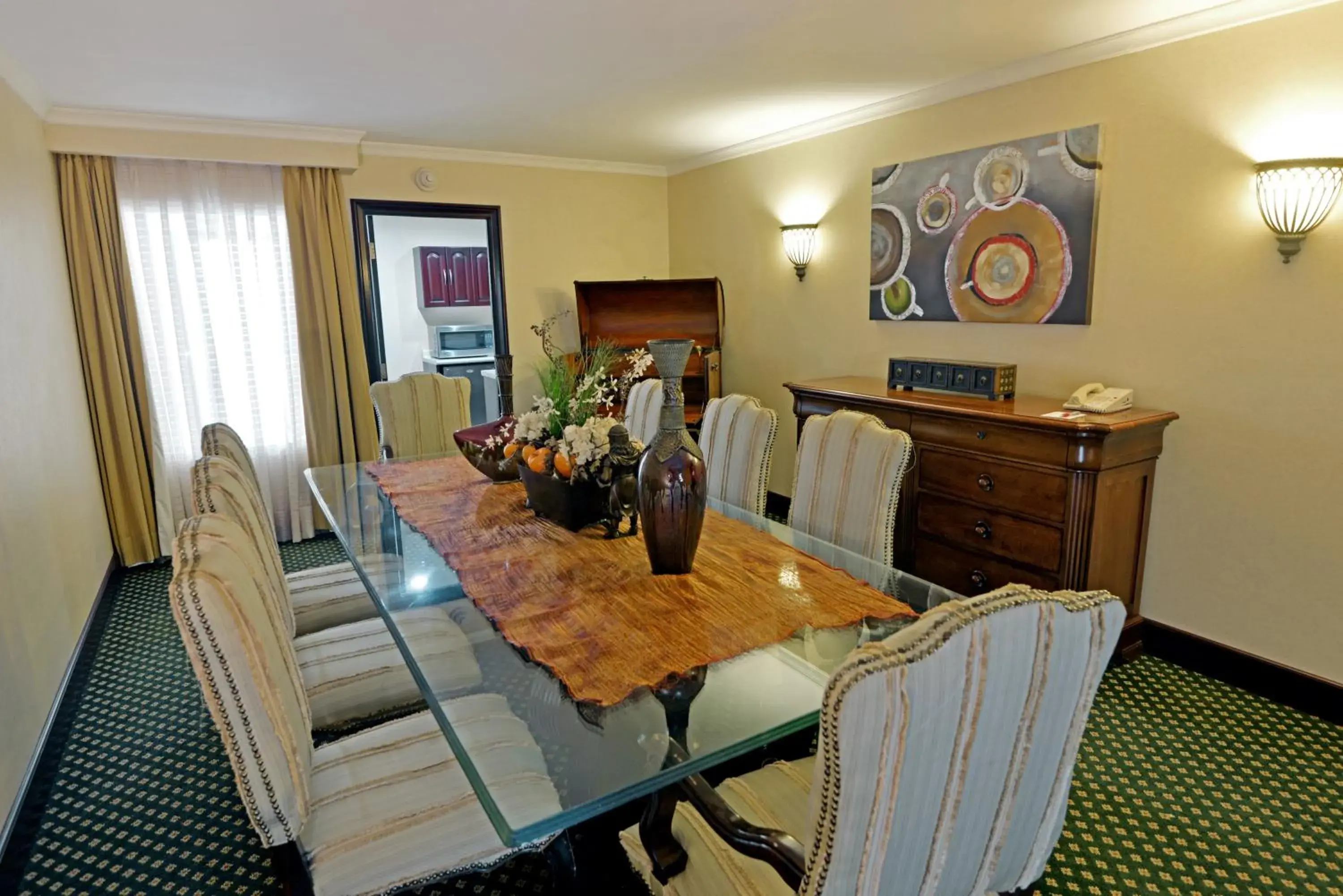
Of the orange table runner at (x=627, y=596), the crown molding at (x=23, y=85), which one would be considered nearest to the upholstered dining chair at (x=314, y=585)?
the orange table runner at (x=627, y=596)

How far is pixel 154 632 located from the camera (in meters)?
3.38

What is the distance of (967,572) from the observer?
3.12 m

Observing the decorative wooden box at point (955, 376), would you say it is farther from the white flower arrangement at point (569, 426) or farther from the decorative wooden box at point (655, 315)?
the decorative wooden box at point (655, 315)

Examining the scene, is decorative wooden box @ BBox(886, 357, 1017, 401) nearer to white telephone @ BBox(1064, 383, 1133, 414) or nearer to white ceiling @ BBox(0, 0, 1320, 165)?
white telephone @ BBox(1064, 383, 1133, 414)

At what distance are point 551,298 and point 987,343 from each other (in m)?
2.96

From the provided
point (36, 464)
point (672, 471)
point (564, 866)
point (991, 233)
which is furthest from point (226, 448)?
point (991, 233)

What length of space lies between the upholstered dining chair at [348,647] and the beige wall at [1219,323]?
2.69 m

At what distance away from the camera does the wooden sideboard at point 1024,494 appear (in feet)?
8.82

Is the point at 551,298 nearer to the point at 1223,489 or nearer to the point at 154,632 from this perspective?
the point at 154,632

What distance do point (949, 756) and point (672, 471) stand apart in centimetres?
96

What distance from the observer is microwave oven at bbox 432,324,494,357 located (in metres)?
7.25

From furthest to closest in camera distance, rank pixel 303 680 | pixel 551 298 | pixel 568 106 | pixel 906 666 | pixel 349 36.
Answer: pixel 551 298 < pixel 568 106 < pixel 349 36 < pixel 303 680 < pixel 906 666

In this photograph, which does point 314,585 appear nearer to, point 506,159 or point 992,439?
point 992,439

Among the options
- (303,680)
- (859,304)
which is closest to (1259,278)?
(859,304)
